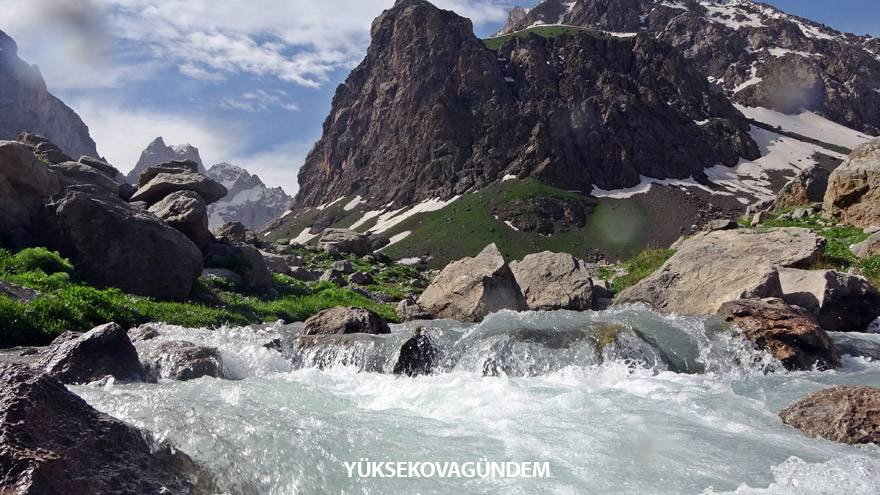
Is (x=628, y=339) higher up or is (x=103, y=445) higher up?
(x=628, y=339)

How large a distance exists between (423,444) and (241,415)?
2.66 metres

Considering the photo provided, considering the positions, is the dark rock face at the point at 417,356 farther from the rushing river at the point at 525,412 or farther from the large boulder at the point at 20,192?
the large boulder at the point at 20,192

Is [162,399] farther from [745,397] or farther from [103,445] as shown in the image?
[745,397]

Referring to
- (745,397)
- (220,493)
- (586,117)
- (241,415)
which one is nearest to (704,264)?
(745,397)

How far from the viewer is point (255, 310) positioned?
19.6 m

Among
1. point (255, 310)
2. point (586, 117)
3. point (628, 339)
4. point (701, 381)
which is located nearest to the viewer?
point (701, 381)

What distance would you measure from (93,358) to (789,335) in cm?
1541

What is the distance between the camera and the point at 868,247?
22.0 meters

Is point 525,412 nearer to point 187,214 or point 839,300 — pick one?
point 839,300

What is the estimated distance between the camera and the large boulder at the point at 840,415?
26.5 feet

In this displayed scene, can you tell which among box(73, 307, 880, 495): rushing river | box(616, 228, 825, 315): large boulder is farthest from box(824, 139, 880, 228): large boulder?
box(73, 307, 880, 495): rushing river

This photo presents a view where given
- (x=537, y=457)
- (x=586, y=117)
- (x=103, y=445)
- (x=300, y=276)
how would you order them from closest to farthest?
(x=103, y=445)
(x=537, y=457)
(x=300, y=276)
(x=586, y=117)

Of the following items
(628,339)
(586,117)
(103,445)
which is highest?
(586,117)

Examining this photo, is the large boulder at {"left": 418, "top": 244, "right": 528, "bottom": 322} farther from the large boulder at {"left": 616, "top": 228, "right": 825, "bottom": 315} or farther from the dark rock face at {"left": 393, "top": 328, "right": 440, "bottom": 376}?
the dark rock face at {"left": 393, "top": 328, "right": 440, "bottom": 376}
